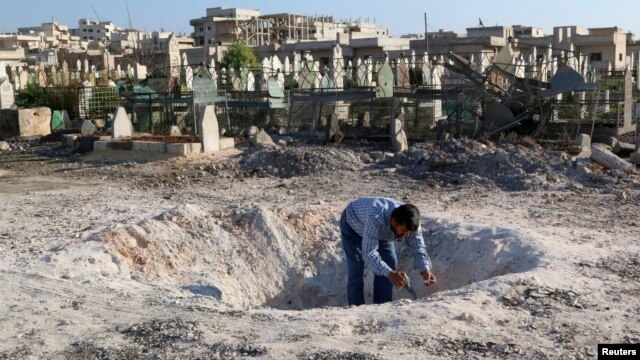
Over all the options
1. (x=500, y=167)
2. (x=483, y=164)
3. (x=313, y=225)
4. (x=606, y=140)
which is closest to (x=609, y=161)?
(x=500, y=167)

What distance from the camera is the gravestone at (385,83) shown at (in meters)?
18.0

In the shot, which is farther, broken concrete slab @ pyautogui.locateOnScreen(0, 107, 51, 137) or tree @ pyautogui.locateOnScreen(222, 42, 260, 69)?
tree @ pyautogui.locateOnScreen(222, 42, 260, 69)

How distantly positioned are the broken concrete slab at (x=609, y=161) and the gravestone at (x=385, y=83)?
6.89 metres

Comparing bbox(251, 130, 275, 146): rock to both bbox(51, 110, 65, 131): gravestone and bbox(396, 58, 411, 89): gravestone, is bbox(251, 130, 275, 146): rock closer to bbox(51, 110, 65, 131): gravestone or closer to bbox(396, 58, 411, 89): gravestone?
bbox(396, 58, 411, 89): gravestone

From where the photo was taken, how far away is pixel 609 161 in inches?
463

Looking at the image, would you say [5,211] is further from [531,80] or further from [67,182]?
[531,80]

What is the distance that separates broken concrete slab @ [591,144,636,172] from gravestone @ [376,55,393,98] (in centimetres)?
689

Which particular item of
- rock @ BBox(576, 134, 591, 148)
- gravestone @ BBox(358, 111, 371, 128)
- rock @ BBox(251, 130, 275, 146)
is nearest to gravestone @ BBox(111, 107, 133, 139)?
rock @ BBox(251, 130, 275, 146)

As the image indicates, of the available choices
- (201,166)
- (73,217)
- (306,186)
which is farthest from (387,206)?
(201,166)

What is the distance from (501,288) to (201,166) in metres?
8.86

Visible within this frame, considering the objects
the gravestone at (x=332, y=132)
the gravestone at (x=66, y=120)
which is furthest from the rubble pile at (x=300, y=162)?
the gravestone at (x=66, y=120)

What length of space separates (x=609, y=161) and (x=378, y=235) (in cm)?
736

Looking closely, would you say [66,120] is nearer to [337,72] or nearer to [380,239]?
[337,72]

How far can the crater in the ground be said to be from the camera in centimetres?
705
